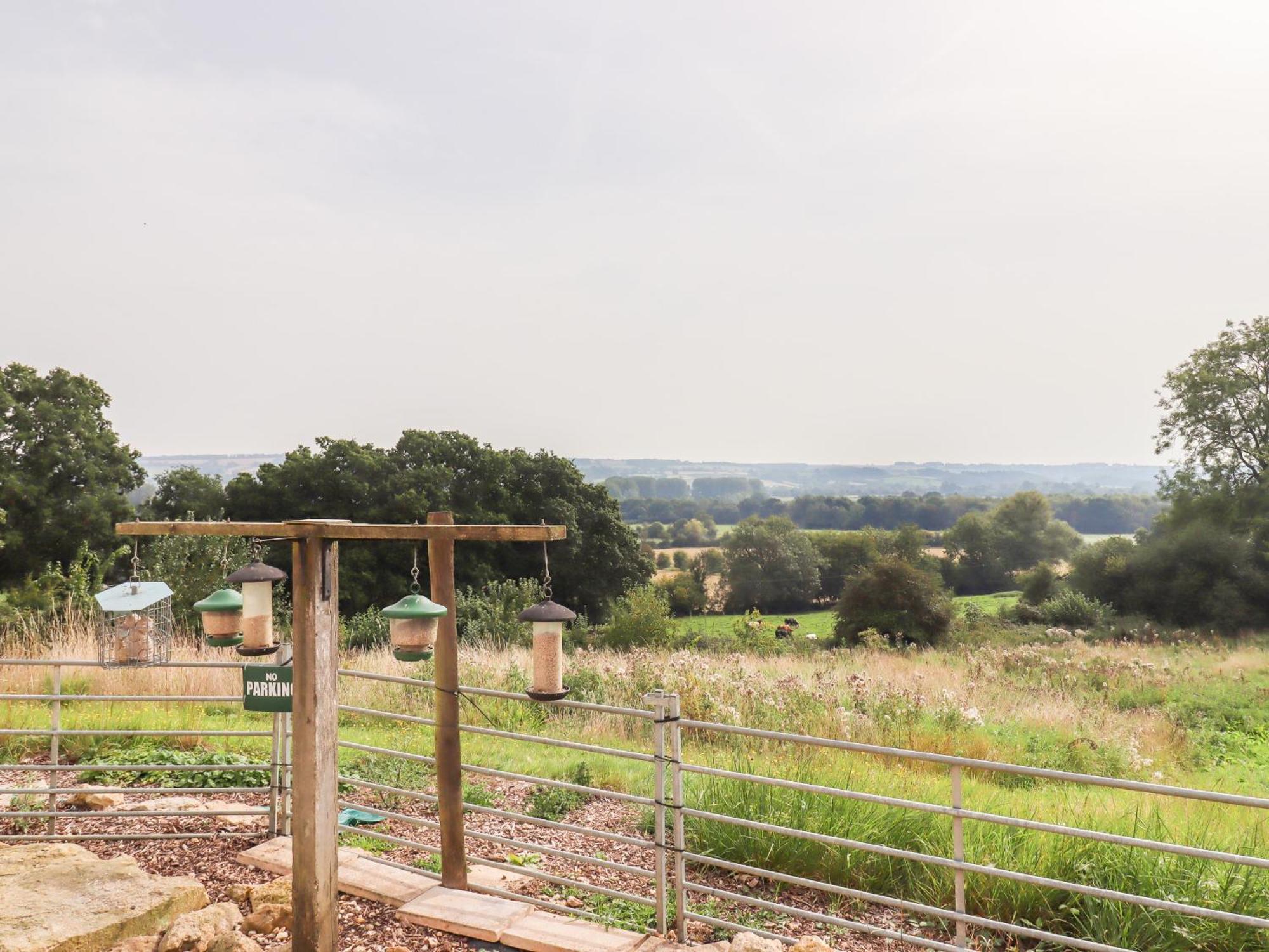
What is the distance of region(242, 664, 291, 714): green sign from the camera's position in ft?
17.5

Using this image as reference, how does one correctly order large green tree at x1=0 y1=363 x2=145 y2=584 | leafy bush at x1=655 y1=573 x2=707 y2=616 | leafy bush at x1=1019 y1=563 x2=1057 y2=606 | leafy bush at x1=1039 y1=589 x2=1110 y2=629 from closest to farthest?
large green tree at x1=0 y1=363 x2=145 y2=584, leafy bush at x1=1039 y1=589 x2=1110 y2=629, leafy bush at x1=1019 y1=563 x2=1057 y2=606, leafy bush at x1=655 y1=573 x2=707 y2=616

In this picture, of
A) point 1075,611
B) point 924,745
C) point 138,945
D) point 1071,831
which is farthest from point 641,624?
point 1071,831

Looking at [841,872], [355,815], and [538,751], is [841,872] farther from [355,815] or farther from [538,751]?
[538,751]

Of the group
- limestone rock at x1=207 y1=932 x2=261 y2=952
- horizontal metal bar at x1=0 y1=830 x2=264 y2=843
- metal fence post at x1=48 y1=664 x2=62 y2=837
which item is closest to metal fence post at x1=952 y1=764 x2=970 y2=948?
limestone rock at x1=207 y1=932 x2=261 y2=952

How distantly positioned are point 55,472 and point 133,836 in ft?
84.0

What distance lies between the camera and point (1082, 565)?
115 ft

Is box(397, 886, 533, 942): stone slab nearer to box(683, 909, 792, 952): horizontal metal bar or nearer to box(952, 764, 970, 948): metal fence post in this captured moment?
box(683, 909, 792, 952): horizontal metal bar

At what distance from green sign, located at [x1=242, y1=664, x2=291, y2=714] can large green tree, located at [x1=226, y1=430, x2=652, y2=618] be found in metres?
25.9

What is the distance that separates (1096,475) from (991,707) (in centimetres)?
17446

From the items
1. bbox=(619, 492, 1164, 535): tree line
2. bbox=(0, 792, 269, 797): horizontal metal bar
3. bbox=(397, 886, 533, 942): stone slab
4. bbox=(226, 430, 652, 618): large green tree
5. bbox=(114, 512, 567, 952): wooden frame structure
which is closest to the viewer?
bbox=(114, 512, 567, 952): wooden frame structure

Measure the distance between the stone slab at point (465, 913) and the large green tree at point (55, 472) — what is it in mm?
25971

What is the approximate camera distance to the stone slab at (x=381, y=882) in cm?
516

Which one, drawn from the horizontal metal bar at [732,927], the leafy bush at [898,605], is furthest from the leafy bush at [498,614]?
the leafy bush at [898,605]

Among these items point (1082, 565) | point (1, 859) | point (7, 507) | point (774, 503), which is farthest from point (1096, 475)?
point (1, 859)
